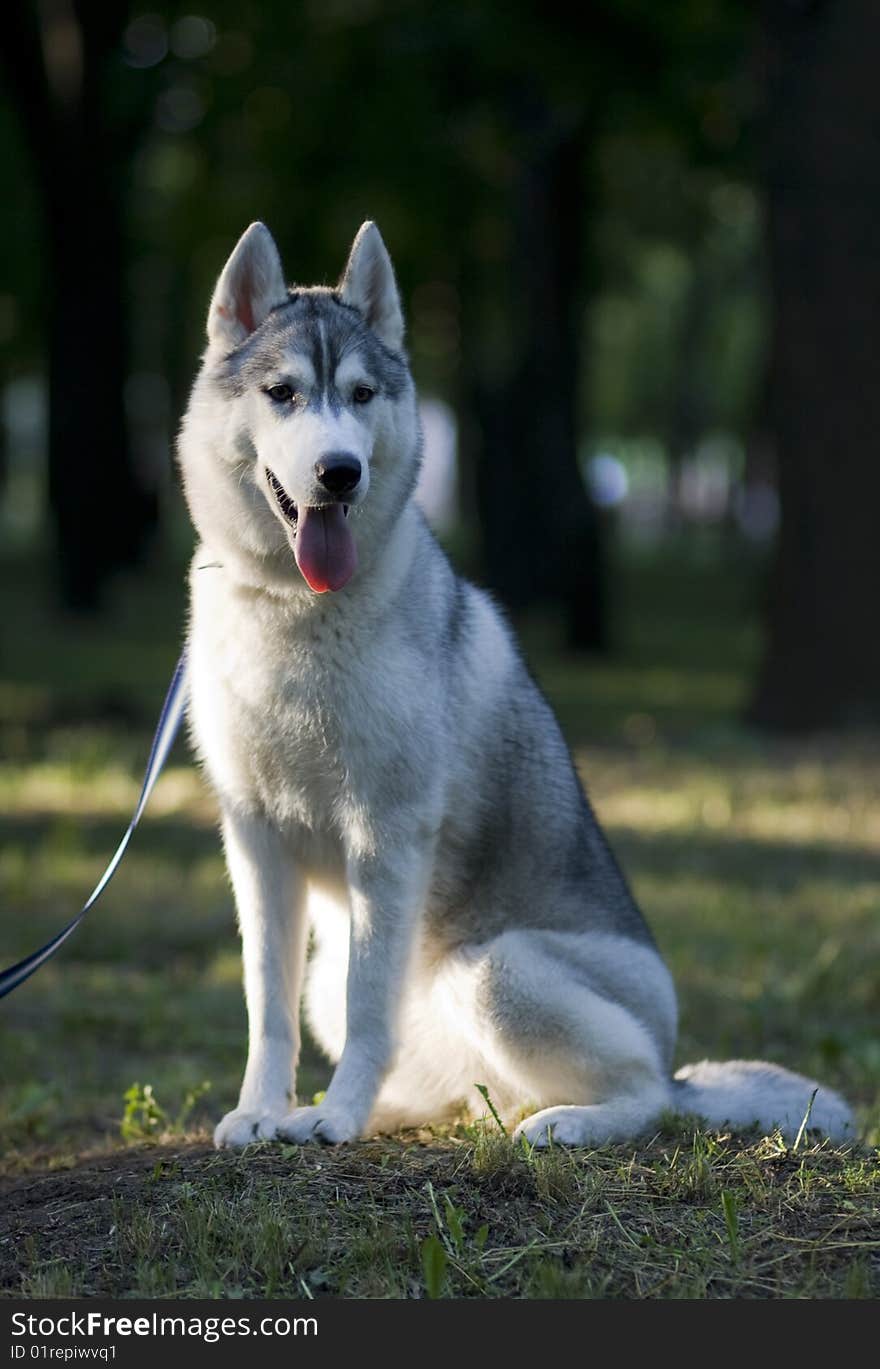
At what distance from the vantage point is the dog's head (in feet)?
13.9

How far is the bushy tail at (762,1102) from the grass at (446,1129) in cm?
12

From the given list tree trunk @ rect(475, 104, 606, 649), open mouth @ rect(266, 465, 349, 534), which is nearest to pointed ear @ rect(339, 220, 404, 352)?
open mouth @ rect(266, 465, 349, 534)

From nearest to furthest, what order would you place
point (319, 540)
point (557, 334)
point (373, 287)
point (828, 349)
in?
point (319, 540), point (373, 287), point (828, 349), point (557, 334)

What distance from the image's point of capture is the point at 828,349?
13586 millimetres

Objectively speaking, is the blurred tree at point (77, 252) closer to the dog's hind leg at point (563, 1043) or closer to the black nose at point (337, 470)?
the dog's hind leg at point (563, 1043)

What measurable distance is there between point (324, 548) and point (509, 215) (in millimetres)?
19691

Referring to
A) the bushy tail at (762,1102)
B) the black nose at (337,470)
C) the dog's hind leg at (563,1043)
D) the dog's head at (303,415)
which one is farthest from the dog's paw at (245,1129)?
the black nose at (337,470)

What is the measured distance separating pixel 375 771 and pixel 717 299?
41.9 meters

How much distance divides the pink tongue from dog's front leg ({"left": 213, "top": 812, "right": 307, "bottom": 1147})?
0.68 meters

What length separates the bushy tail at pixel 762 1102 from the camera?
486 centimetres

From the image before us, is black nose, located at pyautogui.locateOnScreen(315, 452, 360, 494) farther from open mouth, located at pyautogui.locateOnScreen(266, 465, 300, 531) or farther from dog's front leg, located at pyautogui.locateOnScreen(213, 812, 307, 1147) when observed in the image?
dog's front leg, located at pyautogui.locateOnScreen(213, 812, 307, 1147)

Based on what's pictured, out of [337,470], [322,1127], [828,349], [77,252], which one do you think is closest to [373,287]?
[337,470]

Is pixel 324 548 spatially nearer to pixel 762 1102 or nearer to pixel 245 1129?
pixel 245 1129

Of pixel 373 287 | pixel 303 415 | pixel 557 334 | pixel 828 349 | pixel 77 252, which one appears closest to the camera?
pixel 303 415
